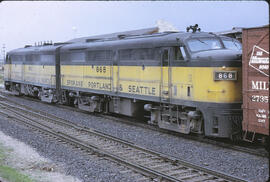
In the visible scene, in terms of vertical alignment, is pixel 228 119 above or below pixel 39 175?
above

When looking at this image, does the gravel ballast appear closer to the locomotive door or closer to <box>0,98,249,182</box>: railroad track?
<box>0,98,249,182</box>: railroad track

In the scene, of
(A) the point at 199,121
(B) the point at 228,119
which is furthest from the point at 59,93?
(B) the point at 228,119

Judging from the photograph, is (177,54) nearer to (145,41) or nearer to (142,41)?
(145,41)

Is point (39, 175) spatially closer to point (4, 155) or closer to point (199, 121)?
point (4, 155)

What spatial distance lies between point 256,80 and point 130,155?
396 cm

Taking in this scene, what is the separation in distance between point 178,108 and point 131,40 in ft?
12.2

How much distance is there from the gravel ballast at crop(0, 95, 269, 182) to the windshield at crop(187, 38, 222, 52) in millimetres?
3085

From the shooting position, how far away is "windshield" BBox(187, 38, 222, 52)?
1102 cm

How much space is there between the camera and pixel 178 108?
11656 millimetres

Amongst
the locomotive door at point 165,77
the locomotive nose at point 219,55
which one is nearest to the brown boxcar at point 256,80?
the locomotive nose at point 219,55

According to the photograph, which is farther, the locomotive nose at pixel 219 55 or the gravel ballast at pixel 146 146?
the locomotive nose at pixel 219 55

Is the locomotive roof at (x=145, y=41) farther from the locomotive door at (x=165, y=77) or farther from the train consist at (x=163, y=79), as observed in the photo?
the locomotive door at (x=165, y=77)

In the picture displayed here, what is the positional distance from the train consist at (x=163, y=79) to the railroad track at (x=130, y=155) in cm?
206

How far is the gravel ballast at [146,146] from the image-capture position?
787 centimetres
